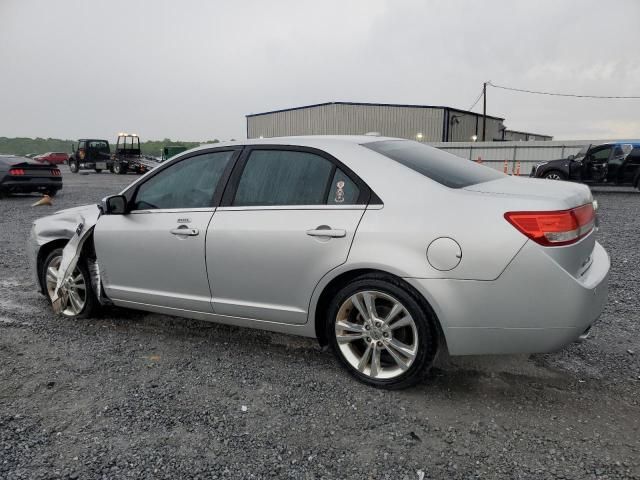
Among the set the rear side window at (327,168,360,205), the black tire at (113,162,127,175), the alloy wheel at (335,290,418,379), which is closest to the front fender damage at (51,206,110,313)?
the rear side window at (327,168,360,205)

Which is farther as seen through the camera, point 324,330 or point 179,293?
point 179,293

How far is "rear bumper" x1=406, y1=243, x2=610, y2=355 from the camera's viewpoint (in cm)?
255

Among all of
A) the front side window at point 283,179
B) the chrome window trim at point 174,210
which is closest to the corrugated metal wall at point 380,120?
the chrome window trim at point 174,210

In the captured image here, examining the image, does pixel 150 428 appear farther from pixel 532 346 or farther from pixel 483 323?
pixel 532 346

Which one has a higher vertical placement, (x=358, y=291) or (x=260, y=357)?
(x=358, y=291)

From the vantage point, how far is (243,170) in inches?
138

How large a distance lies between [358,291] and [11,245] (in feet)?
23.7

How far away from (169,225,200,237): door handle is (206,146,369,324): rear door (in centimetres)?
13

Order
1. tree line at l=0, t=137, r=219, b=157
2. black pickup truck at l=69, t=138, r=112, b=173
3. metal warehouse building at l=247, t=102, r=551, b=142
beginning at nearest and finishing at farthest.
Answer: black pickup truck at l=69, t=138, r=112, b=173 → metal warehouse building at l=247, t=102, r=551, b=142 → tree line at l=0, t=137, r=219, b=157

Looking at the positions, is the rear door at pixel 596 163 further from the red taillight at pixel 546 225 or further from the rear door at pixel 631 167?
the red taillight at pixel 546 225

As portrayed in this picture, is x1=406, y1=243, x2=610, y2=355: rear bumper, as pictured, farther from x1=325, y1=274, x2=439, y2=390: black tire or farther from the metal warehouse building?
the metal warehouse building

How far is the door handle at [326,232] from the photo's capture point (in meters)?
2.95

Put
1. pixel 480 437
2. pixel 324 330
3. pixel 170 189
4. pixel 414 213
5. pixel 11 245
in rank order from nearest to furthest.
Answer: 1. pixel 480 437
2. pixel 414 213
3. pixel 324 330
4. pixel 170 189
5. pixel 11 245

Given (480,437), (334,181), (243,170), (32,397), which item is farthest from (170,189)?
(480,437)
